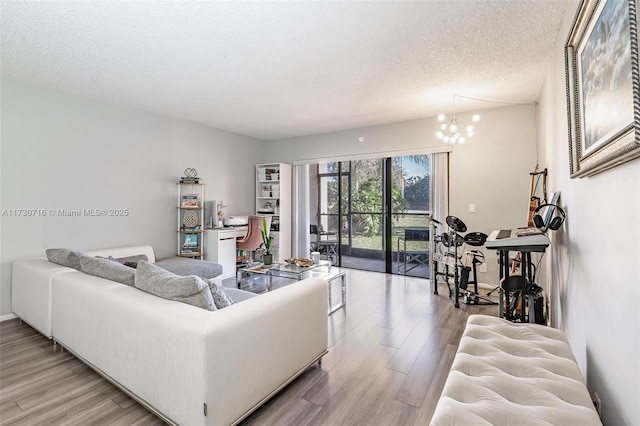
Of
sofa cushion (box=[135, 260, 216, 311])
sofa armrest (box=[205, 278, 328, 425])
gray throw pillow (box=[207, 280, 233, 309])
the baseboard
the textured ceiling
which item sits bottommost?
the baseboard

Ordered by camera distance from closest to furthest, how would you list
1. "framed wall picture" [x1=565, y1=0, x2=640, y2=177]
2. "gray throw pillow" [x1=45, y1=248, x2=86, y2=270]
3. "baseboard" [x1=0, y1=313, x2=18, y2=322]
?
1. "framed wall picture" [x1=565, y1=0, x2=640, y2=177]
2. "gray throw pillow" [x1=45, y1=248, x2=86, y2=270]
3. "baseboard" [x1=0, y1=313, x2=18, y2=322]

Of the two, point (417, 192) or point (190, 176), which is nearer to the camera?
point (190, 176)

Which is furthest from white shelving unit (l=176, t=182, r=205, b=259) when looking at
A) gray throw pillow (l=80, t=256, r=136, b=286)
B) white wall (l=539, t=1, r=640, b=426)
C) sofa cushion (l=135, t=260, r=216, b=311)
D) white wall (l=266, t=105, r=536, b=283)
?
white wall (l=539, t=1, r=640, b=426)

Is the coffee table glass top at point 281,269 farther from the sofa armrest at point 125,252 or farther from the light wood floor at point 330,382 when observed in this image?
the sofa armrest at point 125,252

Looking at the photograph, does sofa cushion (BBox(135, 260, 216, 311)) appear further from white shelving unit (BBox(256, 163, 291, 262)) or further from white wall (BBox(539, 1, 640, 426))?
white shelving unit (BBox(256, 163, 291, 262))

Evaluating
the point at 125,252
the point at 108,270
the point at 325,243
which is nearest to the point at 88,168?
the point at 125,252

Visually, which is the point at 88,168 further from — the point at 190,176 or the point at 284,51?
the point at 284,51

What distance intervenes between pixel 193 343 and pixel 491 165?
4.54 meters

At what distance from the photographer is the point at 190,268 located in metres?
4.00

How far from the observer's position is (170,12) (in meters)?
2.19

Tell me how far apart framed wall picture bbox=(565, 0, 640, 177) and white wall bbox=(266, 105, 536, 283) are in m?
2.73

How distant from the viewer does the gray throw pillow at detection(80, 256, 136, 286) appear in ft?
7.01

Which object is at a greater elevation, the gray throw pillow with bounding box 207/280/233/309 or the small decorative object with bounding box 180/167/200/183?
the small decorative object with bounding box 180/167/200/183

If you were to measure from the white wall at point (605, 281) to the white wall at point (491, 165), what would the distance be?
7.25ft
